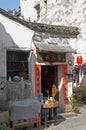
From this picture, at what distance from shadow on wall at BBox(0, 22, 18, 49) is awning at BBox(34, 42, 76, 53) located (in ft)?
3.73

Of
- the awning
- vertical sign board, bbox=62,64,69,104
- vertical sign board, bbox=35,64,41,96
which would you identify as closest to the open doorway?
vertical sign board, bbox=62,64,69,104

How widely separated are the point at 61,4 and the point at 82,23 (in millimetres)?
3154

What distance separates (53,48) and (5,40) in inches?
94.6

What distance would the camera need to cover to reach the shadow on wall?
12883 mm

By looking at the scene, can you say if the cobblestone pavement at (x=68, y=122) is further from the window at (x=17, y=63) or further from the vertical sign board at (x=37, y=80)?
the window at (x=17, y=63)

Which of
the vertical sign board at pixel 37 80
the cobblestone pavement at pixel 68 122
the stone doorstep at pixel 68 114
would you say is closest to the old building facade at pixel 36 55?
the vertical sign board at pixel 37 80

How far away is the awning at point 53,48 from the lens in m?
13.4

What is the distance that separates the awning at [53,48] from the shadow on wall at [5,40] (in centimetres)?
114

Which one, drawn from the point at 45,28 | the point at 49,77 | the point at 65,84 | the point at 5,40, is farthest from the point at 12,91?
the point at 45,28

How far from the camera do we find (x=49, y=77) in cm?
1578

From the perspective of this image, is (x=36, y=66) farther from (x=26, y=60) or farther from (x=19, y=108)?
(x=19, y=108)

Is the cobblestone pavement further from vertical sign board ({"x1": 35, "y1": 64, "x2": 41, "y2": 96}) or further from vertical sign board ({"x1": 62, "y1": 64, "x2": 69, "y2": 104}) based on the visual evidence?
vertical sign board ({"x1": 35, "y1": 64, "x2": 41, "y2": 96})

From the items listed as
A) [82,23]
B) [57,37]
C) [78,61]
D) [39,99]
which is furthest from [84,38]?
[39,99]

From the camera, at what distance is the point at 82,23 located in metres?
18.9
